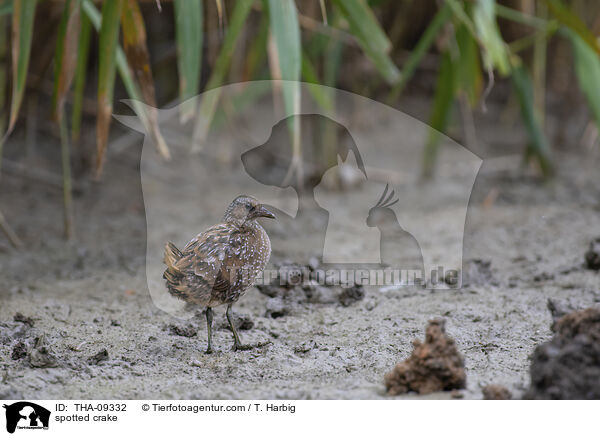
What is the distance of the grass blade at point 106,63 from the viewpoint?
2.17m

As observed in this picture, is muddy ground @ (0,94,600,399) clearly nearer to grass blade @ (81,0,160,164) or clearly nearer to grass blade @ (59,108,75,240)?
grass blade @ (59,108,75,240)

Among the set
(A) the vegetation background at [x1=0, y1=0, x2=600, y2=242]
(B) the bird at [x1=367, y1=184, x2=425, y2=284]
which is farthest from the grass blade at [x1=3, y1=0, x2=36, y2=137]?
(B) the bird at [x1=367, y1=184, x2=425, y2=284]

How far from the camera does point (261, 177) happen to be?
4039 millimetres

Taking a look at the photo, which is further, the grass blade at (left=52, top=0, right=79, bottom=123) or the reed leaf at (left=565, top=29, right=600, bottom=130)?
the reed leaf at (left=565, top=29, right=600, bottom=130)

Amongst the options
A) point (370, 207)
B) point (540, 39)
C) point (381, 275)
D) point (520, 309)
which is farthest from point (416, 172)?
point (520, 309)

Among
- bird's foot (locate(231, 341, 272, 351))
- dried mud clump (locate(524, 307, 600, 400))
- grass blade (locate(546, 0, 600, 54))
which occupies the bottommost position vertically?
dried mud clump (locate(524, 307, 600, 400))

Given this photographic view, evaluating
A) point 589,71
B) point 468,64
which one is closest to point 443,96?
point 468,64

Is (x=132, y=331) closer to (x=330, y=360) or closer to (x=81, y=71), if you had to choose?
(x=330, y=360)

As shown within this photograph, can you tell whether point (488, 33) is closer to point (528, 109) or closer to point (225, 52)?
point (225, 52)

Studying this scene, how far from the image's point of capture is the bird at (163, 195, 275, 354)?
1768mm

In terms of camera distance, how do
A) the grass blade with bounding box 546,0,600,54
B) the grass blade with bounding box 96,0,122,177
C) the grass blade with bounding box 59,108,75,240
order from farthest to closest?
the grass blade with bounding box 59,108,75,240
the grass blade with bounding box 546,0,600,54
the grass blade with bounding box 96,0,122,177
